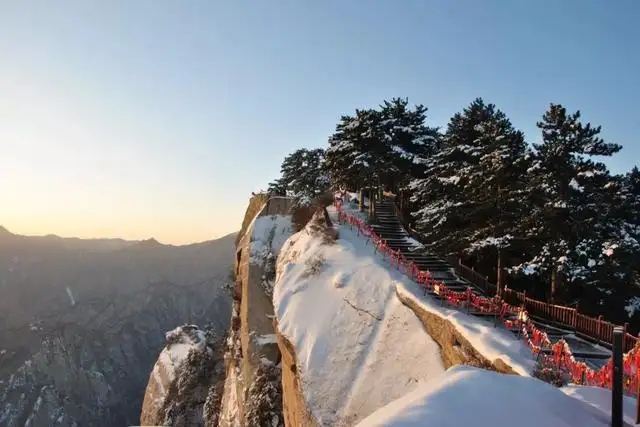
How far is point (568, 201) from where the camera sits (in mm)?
18531

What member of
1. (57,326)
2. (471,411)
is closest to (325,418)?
(471,411)

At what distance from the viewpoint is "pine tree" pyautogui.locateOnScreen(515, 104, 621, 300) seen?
18.1 metres

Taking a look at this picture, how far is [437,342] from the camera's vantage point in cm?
1720

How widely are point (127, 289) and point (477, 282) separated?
145 metres

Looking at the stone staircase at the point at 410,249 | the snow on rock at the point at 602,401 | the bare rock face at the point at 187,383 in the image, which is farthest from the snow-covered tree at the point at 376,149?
the snow on rock at the point at 602,401

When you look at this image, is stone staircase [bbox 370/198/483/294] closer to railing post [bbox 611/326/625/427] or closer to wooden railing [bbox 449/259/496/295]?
wooden railing [bbox 449/259/496/295]

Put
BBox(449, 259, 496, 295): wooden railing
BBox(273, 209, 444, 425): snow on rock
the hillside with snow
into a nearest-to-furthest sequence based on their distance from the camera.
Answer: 1. the hillside with snow
2. BBox(273, 209, 444, 425): snow on rock
3. BBox(449, 259, 496, 295): wooden railing

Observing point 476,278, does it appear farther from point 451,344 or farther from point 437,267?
point 451,344

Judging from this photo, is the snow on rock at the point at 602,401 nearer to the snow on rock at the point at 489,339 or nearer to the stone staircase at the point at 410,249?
the snow on rock at the point at 489,339

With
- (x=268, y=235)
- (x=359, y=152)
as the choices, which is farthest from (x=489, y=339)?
(x=268, y=235)

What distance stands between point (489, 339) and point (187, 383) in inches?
1329

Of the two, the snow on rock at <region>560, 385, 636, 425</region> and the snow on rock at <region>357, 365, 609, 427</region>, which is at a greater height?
the snow on rock at <region>357, 365, 609, 427</region>

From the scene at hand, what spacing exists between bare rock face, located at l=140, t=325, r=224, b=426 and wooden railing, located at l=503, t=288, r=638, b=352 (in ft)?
87.0

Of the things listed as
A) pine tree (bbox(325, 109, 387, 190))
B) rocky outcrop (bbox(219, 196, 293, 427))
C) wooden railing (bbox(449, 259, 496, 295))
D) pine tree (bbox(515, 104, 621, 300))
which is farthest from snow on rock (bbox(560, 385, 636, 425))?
pine tree (bbox(325, 109, 387, 190))
